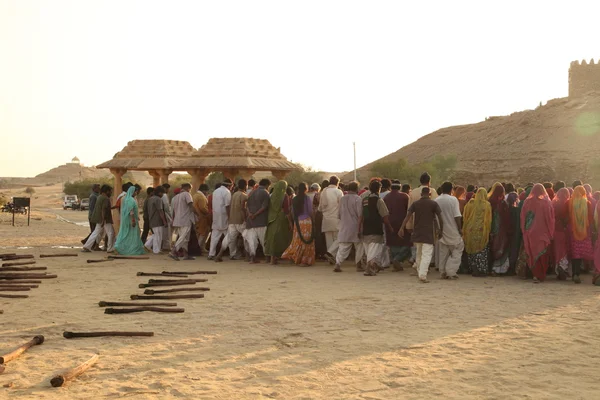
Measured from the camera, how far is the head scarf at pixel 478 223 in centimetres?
1122

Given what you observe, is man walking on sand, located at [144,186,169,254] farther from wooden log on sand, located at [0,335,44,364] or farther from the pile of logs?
wooden log on sand, located at [0,335,44,364]

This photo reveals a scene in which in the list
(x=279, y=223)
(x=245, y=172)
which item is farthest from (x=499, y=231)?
(x=245, y=172)

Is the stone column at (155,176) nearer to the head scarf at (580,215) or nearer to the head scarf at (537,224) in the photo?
Result: the head scarf at (537,224)

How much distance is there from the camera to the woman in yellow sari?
11.2 meters

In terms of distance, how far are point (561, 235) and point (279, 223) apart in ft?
16.8

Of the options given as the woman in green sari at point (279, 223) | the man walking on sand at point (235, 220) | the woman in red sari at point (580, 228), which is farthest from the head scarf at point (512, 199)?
the man walking on sand at point (235, 220)

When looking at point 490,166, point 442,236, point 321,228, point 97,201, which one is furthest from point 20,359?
point 490,166

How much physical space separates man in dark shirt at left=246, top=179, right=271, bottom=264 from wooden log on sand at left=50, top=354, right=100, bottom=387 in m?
7.60

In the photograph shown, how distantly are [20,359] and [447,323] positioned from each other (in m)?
4.35

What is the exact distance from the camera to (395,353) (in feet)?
20.0

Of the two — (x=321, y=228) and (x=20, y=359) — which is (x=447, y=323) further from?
(x=321, y=228)

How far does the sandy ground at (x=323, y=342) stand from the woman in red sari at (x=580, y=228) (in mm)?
478

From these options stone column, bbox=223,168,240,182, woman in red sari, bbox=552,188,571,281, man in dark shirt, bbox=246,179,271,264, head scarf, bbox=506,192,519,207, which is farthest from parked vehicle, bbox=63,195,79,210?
woman in red sari, bbox=552,188,571,281

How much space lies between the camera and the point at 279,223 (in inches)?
511
